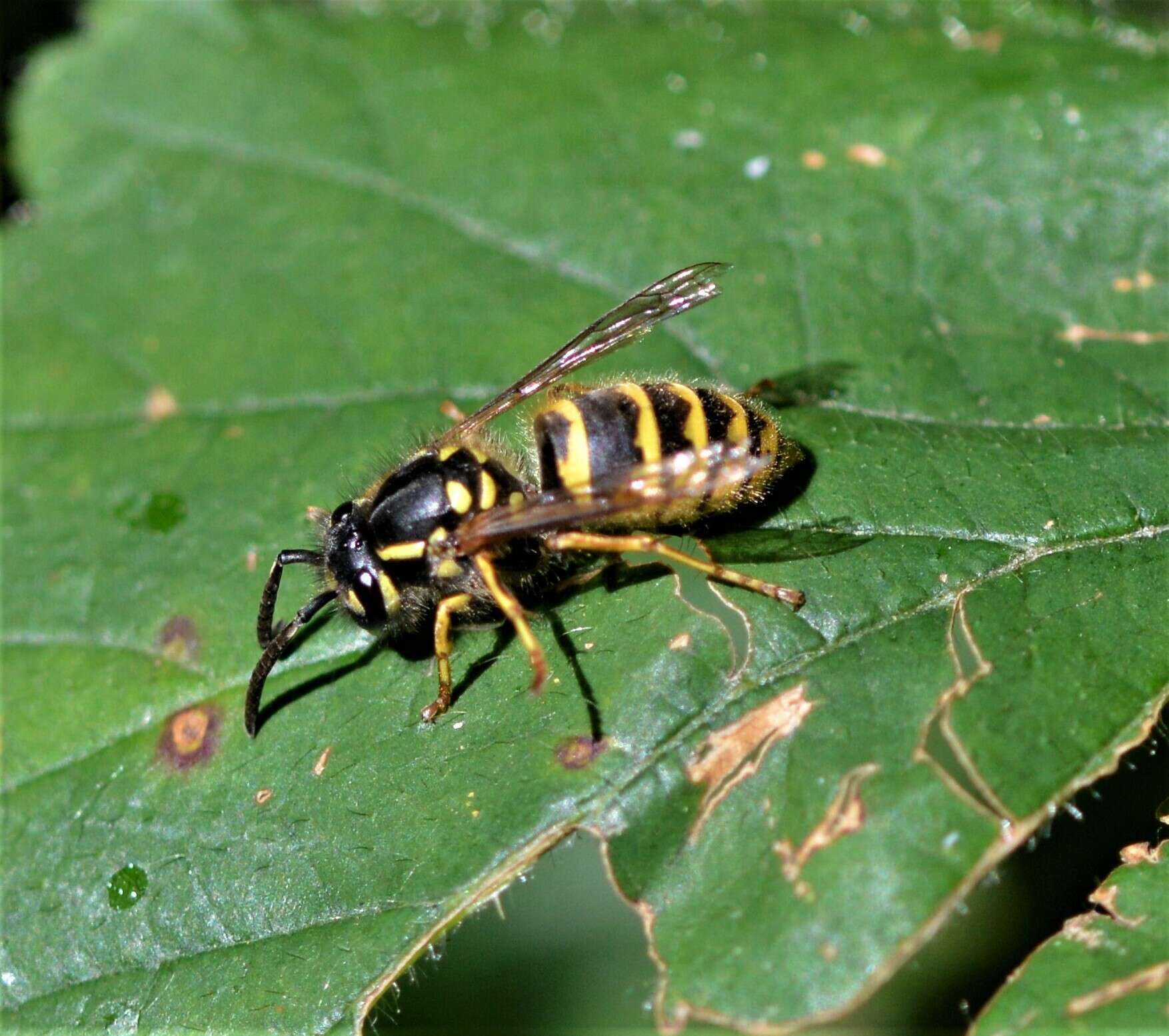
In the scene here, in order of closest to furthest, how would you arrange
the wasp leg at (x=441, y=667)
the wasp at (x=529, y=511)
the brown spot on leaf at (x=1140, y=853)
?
the brown spot on leaf at (x=1140, y=853) → the wasp at (x=529, y=511) → the wasp leg at (x=441, y=667)

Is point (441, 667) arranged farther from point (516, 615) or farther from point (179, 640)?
point (179, 640)

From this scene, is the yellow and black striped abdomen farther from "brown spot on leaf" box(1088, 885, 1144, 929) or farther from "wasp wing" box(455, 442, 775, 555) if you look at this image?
"brown spot on leaf" box(1088, 885, 1144, 929)

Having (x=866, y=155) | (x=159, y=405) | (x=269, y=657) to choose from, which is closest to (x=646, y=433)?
(x=269, y=657)

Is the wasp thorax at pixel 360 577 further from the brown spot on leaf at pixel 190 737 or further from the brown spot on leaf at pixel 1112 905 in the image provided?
the brown spot on leaf at pixel 1112 905

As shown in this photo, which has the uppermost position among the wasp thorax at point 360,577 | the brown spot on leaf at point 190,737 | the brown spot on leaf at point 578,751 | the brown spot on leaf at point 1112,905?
the brown spot on leaf at point 1112,905

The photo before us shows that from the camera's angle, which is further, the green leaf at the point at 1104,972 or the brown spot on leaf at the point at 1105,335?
the brown spot on leaf at the point at 1105,335

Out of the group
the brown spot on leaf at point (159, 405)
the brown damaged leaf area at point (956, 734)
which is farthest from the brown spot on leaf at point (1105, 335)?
the brown spot on leaf at point (159, 405)

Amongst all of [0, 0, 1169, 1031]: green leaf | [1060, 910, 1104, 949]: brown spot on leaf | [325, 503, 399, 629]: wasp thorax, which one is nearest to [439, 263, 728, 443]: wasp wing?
[0, 0, 1169, 1031]: green leaf
